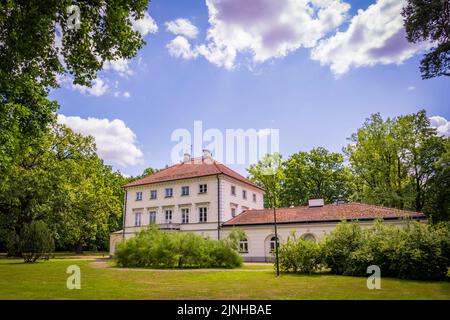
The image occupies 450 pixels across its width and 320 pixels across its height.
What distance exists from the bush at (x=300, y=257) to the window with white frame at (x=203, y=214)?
17501 millimetres

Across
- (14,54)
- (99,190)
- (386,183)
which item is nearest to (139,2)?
(14,54)

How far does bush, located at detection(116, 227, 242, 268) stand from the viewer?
23.1 m

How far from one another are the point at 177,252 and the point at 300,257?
8812 millimetres

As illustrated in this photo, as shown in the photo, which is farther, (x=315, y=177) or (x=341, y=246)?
(x=315, y=177)

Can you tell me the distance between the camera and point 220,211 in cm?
3500

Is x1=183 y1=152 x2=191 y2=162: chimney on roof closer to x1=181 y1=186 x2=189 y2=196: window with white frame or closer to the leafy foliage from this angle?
x1=181 y1=186 x2=189 y2=196: window with white frame

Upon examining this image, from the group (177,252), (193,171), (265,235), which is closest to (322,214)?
(265,235)

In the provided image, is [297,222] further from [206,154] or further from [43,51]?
[43,51]

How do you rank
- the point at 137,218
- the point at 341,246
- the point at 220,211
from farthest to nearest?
the point at 137,218
the point at 220,211
the point at 341,246

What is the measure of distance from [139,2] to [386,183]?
35318 millimetres

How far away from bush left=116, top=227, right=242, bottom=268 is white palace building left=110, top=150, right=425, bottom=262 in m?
6.10

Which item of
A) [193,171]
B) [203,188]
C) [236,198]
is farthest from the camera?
[193,171]

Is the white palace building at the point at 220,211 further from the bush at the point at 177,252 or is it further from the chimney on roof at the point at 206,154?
the bush at the point at 177,252
